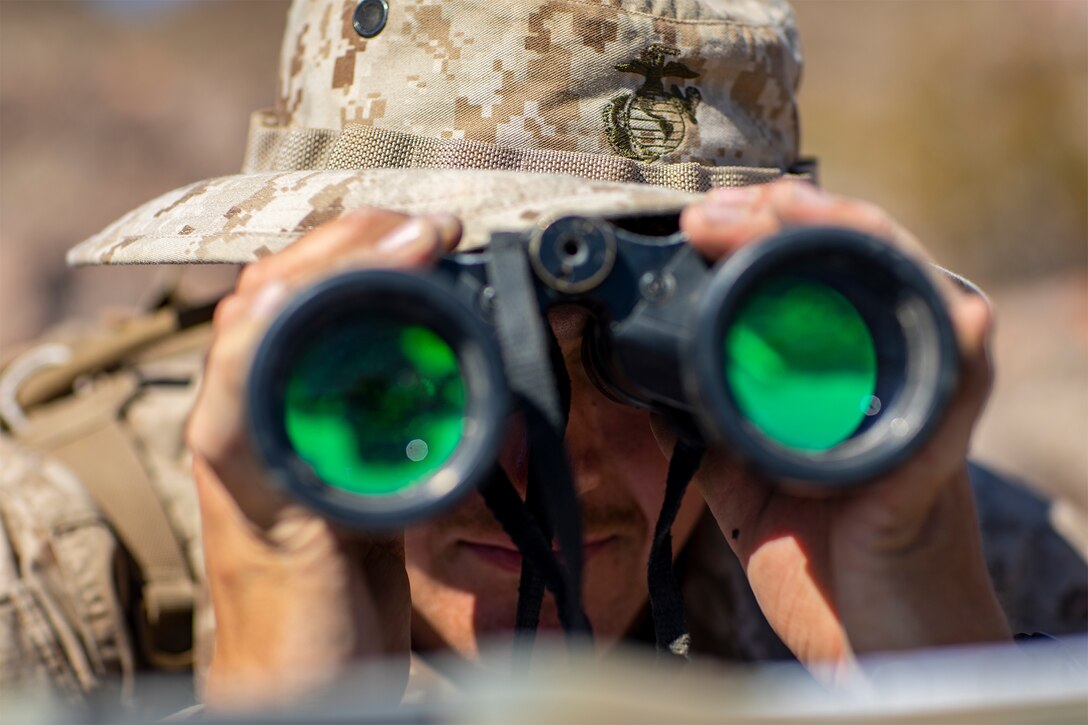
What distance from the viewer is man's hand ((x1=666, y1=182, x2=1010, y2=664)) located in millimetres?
872

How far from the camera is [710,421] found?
783 millimetres

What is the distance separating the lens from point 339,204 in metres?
1.07

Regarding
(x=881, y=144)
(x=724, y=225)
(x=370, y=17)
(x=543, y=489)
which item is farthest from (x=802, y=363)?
(x=881, y=144)

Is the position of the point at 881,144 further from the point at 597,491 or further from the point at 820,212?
the point at 820,212

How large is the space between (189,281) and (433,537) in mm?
4443

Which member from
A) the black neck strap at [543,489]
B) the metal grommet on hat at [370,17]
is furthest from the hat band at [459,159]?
the black neck strap at [543,489]

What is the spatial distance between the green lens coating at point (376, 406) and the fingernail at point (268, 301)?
7 cm

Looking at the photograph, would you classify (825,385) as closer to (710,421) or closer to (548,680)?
(710,421)

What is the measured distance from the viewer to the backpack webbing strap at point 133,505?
1.54 metres

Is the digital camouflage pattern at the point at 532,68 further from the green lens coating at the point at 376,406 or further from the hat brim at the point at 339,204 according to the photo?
the green lens coating at the point at 376,406

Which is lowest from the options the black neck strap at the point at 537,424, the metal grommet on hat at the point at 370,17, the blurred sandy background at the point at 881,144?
the blurred sandy background at the point at 881,144

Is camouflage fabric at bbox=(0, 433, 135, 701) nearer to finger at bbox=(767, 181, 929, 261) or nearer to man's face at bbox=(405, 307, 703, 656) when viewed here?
man's face at bbox=(405, 307, 703, 656)

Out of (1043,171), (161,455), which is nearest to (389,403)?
(161,455)

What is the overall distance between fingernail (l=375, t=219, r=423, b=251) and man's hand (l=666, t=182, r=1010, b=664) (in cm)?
22
